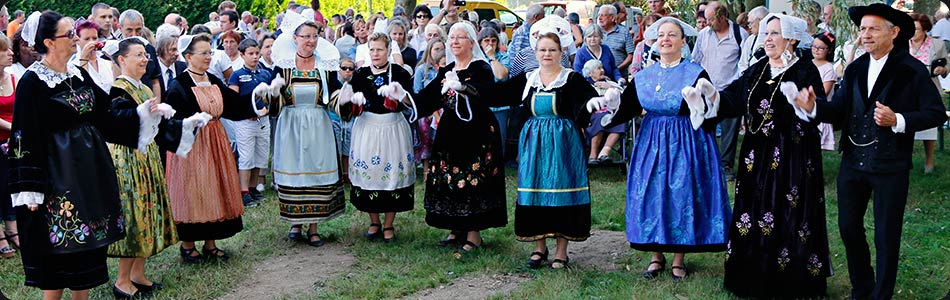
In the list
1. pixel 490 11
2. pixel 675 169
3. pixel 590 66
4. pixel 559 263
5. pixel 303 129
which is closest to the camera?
pixel 675 169

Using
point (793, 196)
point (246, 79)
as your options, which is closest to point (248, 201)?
point (246, 79)

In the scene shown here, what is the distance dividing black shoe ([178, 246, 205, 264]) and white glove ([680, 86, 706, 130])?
352cm

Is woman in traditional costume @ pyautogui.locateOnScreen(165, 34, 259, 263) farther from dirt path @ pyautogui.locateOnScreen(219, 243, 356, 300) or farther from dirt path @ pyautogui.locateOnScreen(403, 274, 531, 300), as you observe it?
dirt path @ pyautogui.locateOnScreen(403, 274, 531, 300)

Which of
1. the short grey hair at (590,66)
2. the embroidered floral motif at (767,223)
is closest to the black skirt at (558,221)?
the embroidered floral motif at (767,223)

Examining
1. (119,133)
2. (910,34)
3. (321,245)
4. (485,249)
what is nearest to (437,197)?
(485,249)

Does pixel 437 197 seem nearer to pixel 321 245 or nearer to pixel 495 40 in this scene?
pixel 321 245

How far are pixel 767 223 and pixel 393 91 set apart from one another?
267cm

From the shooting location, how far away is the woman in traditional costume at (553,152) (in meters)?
6.05

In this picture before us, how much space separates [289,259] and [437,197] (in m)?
1.18

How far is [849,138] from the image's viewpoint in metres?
5.02

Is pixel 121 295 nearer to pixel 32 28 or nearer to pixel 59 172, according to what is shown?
pixel 59 172

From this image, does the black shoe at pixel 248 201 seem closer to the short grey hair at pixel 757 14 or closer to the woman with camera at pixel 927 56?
the short grey hair at pixel 757 14

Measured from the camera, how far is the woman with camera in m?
8.88

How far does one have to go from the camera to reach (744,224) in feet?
17.5
